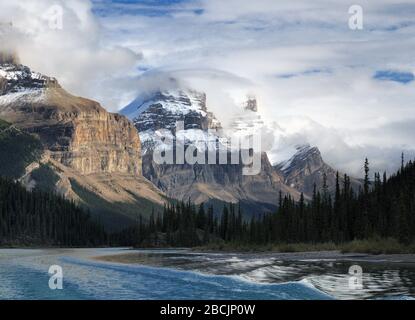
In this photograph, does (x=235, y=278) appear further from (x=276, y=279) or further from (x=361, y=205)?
(x=361, y=205)

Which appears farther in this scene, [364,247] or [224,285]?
[364,247]

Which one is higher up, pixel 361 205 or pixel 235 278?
pixel 361 205

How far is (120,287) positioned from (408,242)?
2816 inches

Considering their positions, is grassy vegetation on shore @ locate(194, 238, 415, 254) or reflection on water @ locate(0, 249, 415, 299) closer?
reflection on water @ locate(0, 249, 415, 299)

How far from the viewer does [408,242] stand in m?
124

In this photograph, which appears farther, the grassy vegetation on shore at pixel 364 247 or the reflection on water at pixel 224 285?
the grassy vegetation on shore at pixel 364 247

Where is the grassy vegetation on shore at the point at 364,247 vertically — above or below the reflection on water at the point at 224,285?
above

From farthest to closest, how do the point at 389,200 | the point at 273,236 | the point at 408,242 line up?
1. the point at 273,236
2. the point at 389,200
3. the point at 408,242

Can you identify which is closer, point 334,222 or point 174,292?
point 174,292

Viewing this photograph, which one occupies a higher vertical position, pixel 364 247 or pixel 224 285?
pixel 364 247

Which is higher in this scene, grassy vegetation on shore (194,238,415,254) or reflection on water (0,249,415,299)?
grassy vegetation on shore (194,238,415,254)
